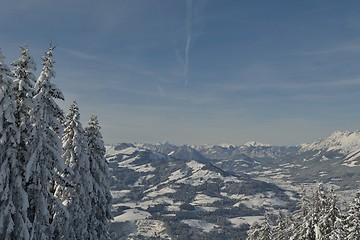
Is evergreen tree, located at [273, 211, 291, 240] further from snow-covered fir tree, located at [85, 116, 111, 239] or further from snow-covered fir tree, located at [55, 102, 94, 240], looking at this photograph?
snow-covered fir tree, located at [55, 102, 94, 240]

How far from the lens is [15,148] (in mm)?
19422

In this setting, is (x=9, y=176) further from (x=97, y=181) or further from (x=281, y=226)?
(x=281, y=226)

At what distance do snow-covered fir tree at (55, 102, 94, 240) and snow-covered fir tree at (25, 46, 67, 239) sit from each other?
20.4 ft

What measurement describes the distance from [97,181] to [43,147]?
447 inches

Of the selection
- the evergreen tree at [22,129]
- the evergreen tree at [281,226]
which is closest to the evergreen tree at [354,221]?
the evergreen tree at [281,226]

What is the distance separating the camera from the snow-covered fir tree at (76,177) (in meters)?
27.8

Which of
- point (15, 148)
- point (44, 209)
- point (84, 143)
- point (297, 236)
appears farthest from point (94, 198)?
point (297, 236)

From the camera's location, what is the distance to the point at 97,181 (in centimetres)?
3125

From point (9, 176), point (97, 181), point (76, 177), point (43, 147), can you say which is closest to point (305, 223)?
point (97, 181)

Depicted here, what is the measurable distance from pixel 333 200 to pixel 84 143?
19980mm

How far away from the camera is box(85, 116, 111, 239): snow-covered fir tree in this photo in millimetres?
30469

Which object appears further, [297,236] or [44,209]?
[297,236]

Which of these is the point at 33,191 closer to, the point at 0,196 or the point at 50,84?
the point at 0,196

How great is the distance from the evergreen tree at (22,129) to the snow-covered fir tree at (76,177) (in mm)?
7600
